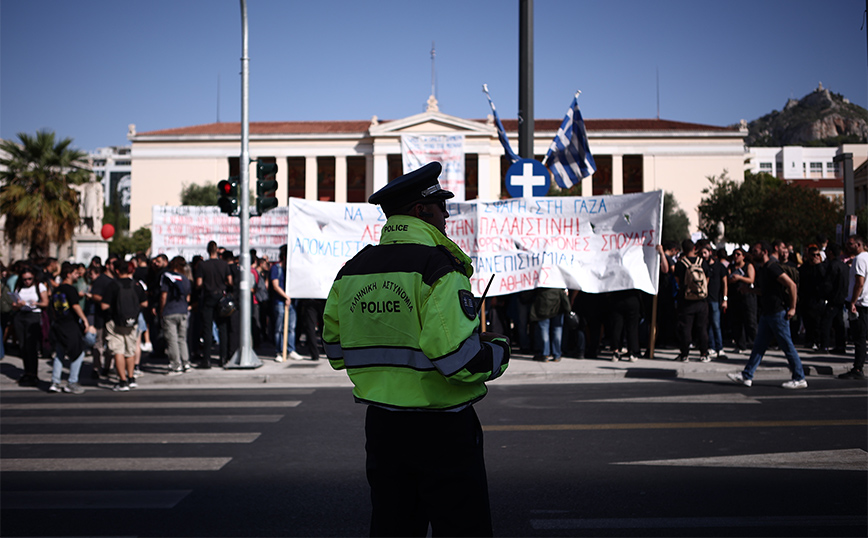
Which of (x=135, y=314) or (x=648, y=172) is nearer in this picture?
(x=135, y=314)

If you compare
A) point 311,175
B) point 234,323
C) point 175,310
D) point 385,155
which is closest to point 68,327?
point 175,310

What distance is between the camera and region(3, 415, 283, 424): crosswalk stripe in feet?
25.5

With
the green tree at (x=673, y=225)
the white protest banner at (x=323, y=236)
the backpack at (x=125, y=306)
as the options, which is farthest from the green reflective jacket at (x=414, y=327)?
the green tree at (x=673, y=225)

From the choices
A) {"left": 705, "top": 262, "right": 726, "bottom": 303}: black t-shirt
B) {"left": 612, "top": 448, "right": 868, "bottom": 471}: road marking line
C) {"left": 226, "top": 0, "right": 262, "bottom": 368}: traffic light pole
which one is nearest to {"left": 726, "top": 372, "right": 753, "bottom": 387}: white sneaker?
{"left": 705, "top": 262, "right": 726, "bottom": 303}: black t-shirt

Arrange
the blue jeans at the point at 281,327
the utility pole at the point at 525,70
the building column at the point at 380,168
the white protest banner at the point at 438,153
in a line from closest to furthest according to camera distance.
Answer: the utility pole at the point at 525,70 < the blue jeans at the point at 281,327 < the white protest banner at the point at 438,153 < the building column at the point at 380,168

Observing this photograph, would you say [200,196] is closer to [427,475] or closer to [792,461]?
Answer: [792,461]

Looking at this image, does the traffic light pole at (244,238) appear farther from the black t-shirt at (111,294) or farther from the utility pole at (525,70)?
the utility pole at (525,70)

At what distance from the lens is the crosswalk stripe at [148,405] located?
28.6 ft

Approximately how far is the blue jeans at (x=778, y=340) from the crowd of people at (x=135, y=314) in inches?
266

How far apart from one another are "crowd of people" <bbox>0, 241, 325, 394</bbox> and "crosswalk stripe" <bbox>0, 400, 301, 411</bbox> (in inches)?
40.8

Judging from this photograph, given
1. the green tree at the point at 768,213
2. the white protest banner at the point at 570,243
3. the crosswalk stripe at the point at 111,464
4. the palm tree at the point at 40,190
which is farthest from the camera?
the green tree at the point at 768,213

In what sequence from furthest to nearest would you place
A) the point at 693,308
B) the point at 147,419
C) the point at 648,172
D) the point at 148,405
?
the point at 648,172
the point at 693,308
the point at 148,405
the point at 147,419

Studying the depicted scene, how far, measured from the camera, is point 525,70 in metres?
11.3

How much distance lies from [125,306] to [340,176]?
72374mm
